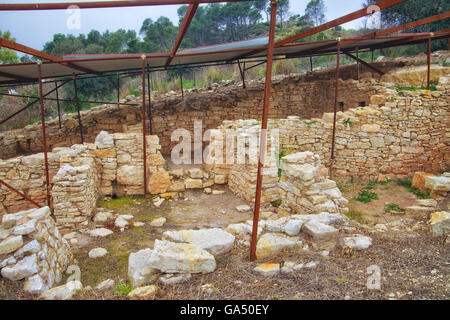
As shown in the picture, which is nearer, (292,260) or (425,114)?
(292,260)

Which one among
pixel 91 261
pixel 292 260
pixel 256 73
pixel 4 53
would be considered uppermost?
pixel 4 53

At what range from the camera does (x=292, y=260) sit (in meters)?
3.21

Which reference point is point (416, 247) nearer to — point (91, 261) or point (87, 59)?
point (91, 261)

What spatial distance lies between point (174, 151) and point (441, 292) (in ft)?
33.4

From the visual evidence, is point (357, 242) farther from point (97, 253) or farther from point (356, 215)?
point (97, 253)

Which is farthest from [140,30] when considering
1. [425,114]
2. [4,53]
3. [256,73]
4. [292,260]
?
[292,260]

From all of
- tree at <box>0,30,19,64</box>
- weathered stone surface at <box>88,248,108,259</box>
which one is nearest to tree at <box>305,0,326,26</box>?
tree at <box>0,30,19,64</box>

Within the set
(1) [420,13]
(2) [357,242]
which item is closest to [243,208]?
(2) [357,242]

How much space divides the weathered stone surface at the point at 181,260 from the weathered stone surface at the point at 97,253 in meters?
2.18

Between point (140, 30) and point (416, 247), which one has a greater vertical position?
point (140, 30)

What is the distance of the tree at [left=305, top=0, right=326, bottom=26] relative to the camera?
27953 mm

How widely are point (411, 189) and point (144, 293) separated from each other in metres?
7.35

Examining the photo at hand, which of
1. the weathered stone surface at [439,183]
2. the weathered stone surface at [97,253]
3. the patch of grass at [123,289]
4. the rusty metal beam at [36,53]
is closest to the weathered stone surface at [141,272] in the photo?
the patch of grass at [123,289]

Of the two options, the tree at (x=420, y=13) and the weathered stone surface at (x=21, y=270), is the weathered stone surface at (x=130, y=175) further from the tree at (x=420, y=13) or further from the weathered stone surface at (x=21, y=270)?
the tree at (x=420, y=13)
